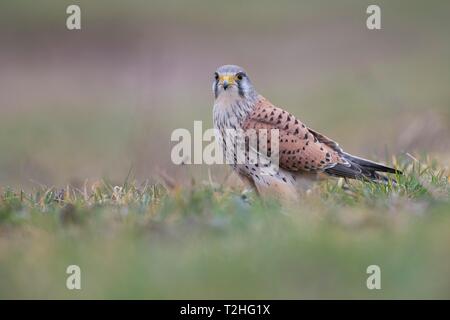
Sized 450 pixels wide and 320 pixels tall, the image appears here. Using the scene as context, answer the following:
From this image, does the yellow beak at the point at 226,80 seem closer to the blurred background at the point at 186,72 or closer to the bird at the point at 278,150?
the bird at the point at 278,150

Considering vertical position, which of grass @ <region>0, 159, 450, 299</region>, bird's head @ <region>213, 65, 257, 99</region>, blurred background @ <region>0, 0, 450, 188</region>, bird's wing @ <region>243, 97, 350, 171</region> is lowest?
grass @ <region>0, 159, 450, 299</region>

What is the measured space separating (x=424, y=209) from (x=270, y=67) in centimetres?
1583

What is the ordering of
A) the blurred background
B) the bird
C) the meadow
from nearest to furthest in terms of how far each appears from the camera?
the meadow, the bird, the blurred background

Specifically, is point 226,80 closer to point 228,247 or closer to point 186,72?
point 228,247

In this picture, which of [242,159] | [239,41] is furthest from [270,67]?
[242,159]

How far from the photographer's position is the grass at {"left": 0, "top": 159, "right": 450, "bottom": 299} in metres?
4.68

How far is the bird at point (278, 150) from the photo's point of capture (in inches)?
280

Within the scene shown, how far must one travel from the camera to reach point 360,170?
7.25 meters

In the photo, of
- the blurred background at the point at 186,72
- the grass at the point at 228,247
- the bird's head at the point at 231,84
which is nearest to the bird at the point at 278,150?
the bird's head at the point at 231,84

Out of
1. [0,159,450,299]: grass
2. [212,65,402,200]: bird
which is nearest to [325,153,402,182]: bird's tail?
[212,65,402,200]: bird

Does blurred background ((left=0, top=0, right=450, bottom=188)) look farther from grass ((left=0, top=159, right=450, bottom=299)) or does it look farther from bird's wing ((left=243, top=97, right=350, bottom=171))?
grass ((left=0, top=159, right=450, bottom=299))

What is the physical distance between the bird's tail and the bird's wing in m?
0.04

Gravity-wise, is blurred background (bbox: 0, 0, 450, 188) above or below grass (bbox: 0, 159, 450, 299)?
above

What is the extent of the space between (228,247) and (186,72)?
16.4 m
